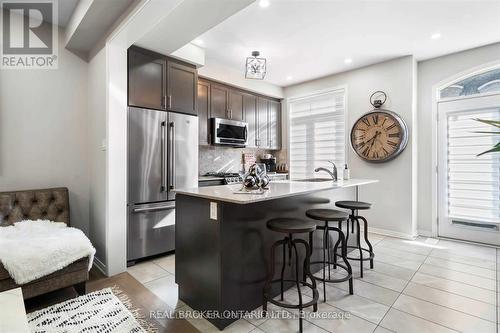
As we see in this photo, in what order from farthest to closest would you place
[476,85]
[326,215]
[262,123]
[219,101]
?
[262,123] → [219,101] → [476,85] → [326,215]

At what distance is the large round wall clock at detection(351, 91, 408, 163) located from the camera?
395cm

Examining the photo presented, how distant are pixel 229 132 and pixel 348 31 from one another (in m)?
2.31

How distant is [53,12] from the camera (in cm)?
281

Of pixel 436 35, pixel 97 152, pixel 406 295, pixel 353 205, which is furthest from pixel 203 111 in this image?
pixel 406 295

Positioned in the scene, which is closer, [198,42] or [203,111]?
[198,42]

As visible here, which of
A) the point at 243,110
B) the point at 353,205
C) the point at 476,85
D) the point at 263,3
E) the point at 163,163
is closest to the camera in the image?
the point at 263,3

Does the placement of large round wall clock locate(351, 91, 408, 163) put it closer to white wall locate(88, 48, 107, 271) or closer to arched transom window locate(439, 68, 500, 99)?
arched transom window locate(439, 68, 500, 99)

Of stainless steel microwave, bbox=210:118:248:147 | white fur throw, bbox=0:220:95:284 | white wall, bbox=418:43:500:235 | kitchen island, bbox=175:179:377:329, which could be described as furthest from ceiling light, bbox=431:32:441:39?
white fur throw, bbox=0:220:95:284

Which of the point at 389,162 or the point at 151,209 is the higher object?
the point at 389,162

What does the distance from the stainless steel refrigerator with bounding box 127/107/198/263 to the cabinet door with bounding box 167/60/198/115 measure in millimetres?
145

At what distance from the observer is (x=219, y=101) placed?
438 centimetres

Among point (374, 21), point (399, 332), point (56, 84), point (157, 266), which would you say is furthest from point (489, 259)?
point (56, 84)

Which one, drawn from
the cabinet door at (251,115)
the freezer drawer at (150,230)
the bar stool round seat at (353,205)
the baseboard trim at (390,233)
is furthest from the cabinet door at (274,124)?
the freezer drawer at (150,230)

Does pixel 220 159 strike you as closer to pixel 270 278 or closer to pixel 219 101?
pixel 219 101
